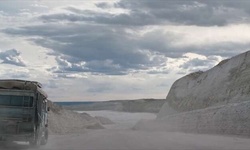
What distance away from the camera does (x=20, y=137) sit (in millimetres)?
21547

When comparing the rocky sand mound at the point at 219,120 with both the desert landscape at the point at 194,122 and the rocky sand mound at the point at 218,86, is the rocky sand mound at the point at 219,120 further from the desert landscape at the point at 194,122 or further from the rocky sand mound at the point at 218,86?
the rocky sand mound at the point at 218,86

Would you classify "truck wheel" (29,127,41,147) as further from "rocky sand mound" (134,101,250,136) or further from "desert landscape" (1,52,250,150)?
"rocky sand mound" (134,101,250,136)

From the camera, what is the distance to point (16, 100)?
22.3m

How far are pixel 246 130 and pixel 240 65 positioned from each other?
13676 millimetres

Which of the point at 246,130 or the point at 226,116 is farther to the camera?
the point at 226,116

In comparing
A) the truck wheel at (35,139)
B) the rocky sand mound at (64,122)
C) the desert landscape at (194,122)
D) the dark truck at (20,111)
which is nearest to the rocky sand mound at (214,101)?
the desert landscape at (194,122)

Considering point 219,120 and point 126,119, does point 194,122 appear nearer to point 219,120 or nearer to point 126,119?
point 219,120

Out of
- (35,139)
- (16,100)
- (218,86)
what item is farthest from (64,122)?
(16,100)

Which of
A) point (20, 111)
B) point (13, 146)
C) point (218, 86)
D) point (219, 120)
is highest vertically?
point (218, 86)

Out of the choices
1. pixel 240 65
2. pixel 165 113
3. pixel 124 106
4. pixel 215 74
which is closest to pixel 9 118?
pixel 240 65

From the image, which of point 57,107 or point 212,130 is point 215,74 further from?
point 57,107

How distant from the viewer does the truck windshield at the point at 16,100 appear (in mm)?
22109

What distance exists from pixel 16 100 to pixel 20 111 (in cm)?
65

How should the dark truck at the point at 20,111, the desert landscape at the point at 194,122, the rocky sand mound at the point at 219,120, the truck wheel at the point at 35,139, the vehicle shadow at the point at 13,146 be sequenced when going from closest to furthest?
1. the dark truck at the point at 20,111
2. the truck wheel at the point at 35,139
3. the vehicle shadow at the point at 13,146
4. the desert landscape at the point at 194,122
5. the rocky sand mound at the point at 219,120
